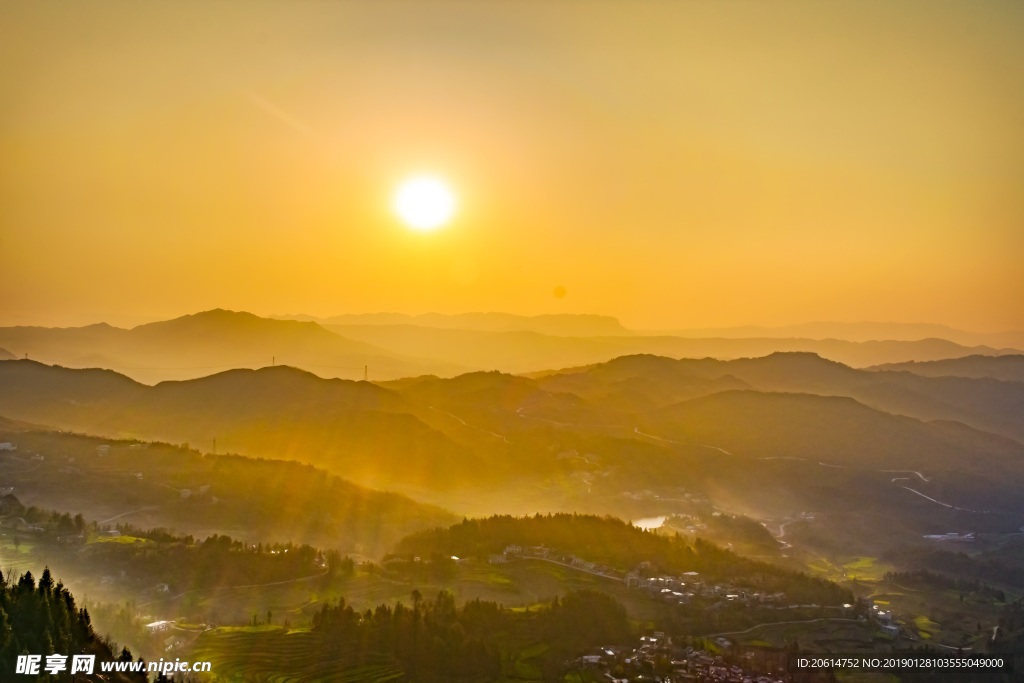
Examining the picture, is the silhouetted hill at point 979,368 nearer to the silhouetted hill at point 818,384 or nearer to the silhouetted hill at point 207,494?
the silhouetted hill at point 818,384

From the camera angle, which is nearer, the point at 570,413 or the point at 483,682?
the point at 483,682

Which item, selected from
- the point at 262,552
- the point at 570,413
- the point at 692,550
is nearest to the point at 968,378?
the point at 570,413

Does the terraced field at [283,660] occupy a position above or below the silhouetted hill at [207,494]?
below

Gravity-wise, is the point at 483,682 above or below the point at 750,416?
below

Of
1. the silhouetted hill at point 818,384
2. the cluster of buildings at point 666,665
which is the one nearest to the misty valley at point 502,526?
the cluster of buildings at point 666,665

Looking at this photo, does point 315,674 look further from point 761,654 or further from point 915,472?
point 915,472

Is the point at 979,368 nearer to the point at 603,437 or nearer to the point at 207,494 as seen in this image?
the point at 603,437
